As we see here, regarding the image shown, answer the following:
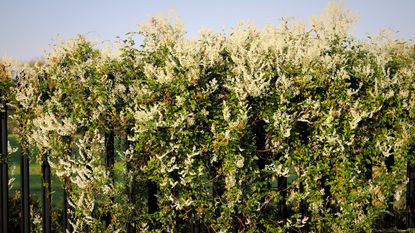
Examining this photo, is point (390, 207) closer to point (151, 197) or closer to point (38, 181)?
point (151, 197)

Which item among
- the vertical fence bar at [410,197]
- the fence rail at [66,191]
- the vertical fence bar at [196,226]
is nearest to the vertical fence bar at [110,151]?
the fence rail at [66,191]

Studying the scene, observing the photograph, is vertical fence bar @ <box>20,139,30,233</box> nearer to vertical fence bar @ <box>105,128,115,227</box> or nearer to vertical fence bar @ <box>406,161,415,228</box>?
vertical fence bar @ <box>105,128,115,227</box>

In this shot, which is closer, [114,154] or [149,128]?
[149,128]

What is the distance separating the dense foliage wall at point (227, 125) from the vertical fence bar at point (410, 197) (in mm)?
476

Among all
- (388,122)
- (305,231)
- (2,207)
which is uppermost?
(388,122)

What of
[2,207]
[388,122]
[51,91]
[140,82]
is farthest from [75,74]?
[388,122]

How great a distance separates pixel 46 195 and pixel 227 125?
262 centimetres

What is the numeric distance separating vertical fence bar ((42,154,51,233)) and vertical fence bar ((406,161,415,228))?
15.3ft

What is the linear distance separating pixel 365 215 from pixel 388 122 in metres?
1.14

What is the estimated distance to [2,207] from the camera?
19.0 ft

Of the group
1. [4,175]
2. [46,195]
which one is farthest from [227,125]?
[4,175]

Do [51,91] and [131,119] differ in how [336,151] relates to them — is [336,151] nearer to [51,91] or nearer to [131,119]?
[131,119]

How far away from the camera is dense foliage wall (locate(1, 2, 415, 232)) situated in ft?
15.5

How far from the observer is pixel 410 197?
5.76m
